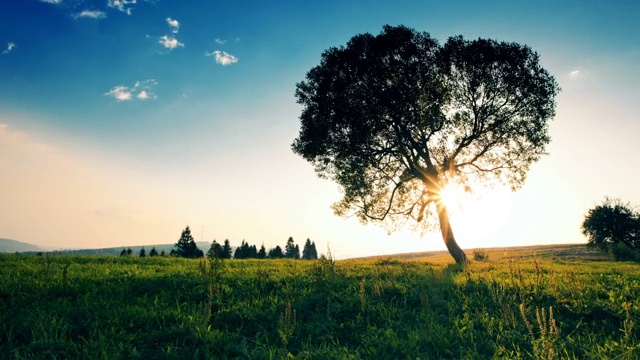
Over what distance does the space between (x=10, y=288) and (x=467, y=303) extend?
931 cm

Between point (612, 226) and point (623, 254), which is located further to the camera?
point (612, 226)

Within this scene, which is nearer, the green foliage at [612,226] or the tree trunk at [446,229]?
the tree trunk at [446,229]

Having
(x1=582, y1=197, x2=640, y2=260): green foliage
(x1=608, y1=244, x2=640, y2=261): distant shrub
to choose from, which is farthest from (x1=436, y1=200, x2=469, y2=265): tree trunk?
(x1=582, y1=197, x2=640, y2=260): green foliage

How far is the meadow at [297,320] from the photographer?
450cm

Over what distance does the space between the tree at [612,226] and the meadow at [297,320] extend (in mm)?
47854

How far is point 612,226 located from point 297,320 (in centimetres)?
5537

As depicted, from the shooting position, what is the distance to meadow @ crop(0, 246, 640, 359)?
14.8ft

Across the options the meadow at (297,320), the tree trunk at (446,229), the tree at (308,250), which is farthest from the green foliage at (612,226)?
the tree at (308,250)

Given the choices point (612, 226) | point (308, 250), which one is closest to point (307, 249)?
point (308, 250)

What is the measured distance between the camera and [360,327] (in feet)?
18.7

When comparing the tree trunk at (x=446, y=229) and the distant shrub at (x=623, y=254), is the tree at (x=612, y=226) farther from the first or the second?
the tree trunk at (x=446, y=229)

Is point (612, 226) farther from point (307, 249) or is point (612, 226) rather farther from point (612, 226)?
point (307, 249)

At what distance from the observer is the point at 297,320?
5906 millimetres

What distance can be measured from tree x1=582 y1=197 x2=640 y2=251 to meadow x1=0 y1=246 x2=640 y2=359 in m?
47.9
